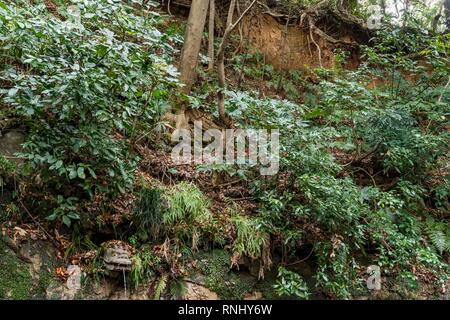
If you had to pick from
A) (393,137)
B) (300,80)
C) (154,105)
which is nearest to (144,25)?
(154,105)

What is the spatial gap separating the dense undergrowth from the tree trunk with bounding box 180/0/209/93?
4.22 ft

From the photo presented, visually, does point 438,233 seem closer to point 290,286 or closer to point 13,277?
point 290,286

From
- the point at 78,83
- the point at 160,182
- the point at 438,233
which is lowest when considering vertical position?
the point at 438,233

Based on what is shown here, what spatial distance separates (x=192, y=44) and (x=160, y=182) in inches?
102

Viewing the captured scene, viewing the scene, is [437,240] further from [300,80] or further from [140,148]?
[300,80]

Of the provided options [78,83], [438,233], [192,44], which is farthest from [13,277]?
[438,233]

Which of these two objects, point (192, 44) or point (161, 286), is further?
point (192, 44)

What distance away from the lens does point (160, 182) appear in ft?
15.4

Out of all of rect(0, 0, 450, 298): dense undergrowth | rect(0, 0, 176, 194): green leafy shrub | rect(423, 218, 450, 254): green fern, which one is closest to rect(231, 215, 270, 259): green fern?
rect(0, 0, 450, 298): dense undergrowth

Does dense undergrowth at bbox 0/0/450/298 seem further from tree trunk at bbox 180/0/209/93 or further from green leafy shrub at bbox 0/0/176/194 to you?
tree trunk at bbox 180/0/209/93

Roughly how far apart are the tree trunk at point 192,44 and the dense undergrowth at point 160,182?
4.22ft

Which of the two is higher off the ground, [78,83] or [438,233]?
[78,83]

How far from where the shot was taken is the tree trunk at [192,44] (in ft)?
19.5

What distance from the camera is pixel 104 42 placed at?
11.6 ft
